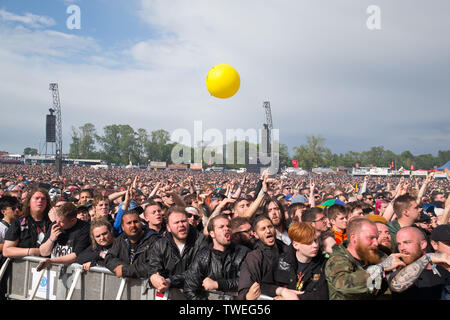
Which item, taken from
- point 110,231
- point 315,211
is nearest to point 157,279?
point 110,231

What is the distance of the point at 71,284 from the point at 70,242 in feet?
1.82

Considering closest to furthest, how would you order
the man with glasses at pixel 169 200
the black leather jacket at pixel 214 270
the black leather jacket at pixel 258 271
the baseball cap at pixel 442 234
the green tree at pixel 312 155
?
1. the black leather jacket at pixel 258 271
2. the black leather jacket at pixel 214 270
3. the baseball cap at pixel 442 234
4. the man with glasses at pixel 169 200
5. the green tree at pixel 312 155

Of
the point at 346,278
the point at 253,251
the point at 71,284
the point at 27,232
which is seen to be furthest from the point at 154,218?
the point at 346,278

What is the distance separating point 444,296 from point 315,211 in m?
1.95

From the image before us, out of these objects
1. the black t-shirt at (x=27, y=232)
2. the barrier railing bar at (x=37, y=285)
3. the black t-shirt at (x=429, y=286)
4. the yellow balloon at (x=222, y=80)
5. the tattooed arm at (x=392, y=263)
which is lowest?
the barrier railing bar at (x=37, y=285)

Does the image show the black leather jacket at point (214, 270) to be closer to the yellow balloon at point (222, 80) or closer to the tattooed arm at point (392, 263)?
the tattooed arm at point (392, 263)

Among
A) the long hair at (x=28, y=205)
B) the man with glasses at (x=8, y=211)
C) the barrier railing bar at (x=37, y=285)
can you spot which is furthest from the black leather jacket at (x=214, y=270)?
the man with glasses at (x=8, y=211)

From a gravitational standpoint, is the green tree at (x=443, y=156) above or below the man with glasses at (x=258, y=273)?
above

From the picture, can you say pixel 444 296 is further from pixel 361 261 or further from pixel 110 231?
pixel 110 231

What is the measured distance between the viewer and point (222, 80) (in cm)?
573

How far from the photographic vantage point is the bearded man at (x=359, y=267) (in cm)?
259

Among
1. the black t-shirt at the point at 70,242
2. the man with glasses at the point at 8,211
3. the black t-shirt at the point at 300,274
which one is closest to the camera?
the black t-shirt at the point at 300,274

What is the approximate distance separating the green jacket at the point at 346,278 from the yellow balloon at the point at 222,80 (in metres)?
3.58

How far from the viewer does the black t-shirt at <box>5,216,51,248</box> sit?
460 centimetres
